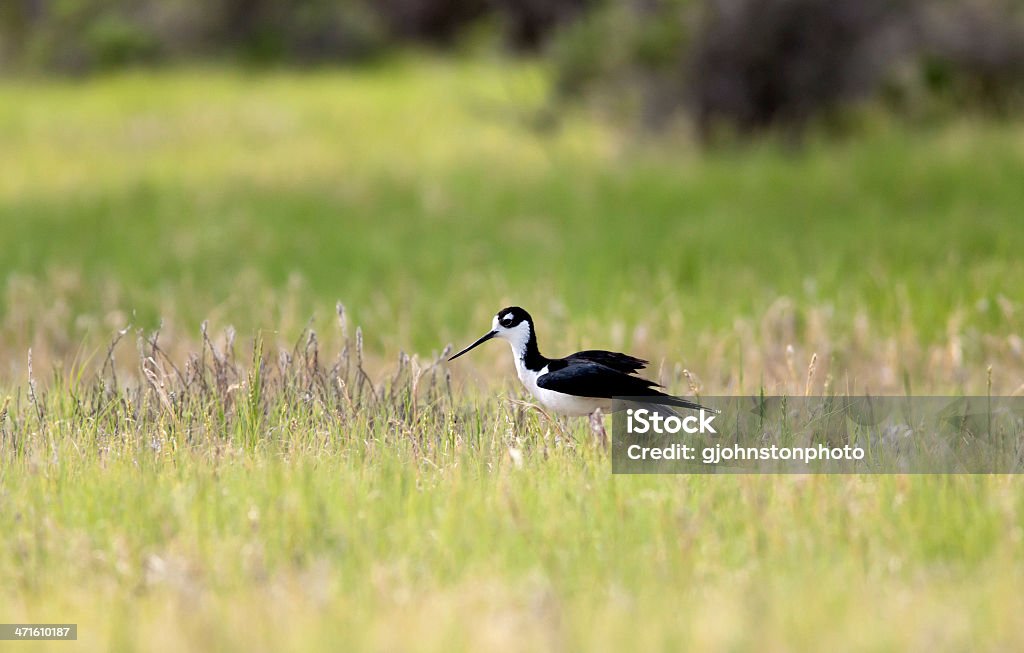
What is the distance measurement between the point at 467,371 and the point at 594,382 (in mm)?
2075

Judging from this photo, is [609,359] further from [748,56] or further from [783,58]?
[783,58]

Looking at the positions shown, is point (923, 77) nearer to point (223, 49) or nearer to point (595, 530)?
point (595, 530)

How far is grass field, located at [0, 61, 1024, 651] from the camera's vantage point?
3.59 m

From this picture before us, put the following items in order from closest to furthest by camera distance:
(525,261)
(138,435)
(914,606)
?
(914,606)
(138,435)
(525,261)

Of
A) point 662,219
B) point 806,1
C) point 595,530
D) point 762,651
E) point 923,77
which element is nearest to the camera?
point 762,651

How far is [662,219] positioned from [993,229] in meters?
2.70

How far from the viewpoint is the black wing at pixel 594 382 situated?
4547mm

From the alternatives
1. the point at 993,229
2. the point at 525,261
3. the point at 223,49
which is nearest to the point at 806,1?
the point at 993,229

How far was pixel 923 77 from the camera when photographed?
629 inches

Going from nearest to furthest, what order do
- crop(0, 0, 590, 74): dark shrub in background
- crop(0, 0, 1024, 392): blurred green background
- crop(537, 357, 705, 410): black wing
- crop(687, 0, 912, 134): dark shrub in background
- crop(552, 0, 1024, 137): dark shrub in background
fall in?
crop(537, 357, 705, 410): black wing < crop(0, 0, 1024, 392): blurred green background < crop(552, 0, 1024, 137): dark shrub in background < crop(687, 0, 912, 134): dark shrub in background < crop(0, 0, 590, 74): dark shrub in background

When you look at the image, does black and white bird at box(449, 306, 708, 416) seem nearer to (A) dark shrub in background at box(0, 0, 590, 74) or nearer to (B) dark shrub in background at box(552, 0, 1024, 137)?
(B) dark shrub in background at box(552, 0, 1024, 137)

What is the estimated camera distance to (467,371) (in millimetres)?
6562

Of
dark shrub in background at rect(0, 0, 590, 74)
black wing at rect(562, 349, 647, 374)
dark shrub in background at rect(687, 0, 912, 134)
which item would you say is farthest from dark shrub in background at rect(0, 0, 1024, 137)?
dark shrub in background at rect(0, 0, 590, 74)

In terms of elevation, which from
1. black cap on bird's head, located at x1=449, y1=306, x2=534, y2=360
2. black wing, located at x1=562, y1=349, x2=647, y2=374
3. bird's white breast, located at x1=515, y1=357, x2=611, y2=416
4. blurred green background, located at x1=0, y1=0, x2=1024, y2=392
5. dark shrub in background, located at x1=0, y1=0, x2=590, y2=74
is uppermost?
dark shrub in background, located at x1=0, y1=0, x2=590, y2=74
